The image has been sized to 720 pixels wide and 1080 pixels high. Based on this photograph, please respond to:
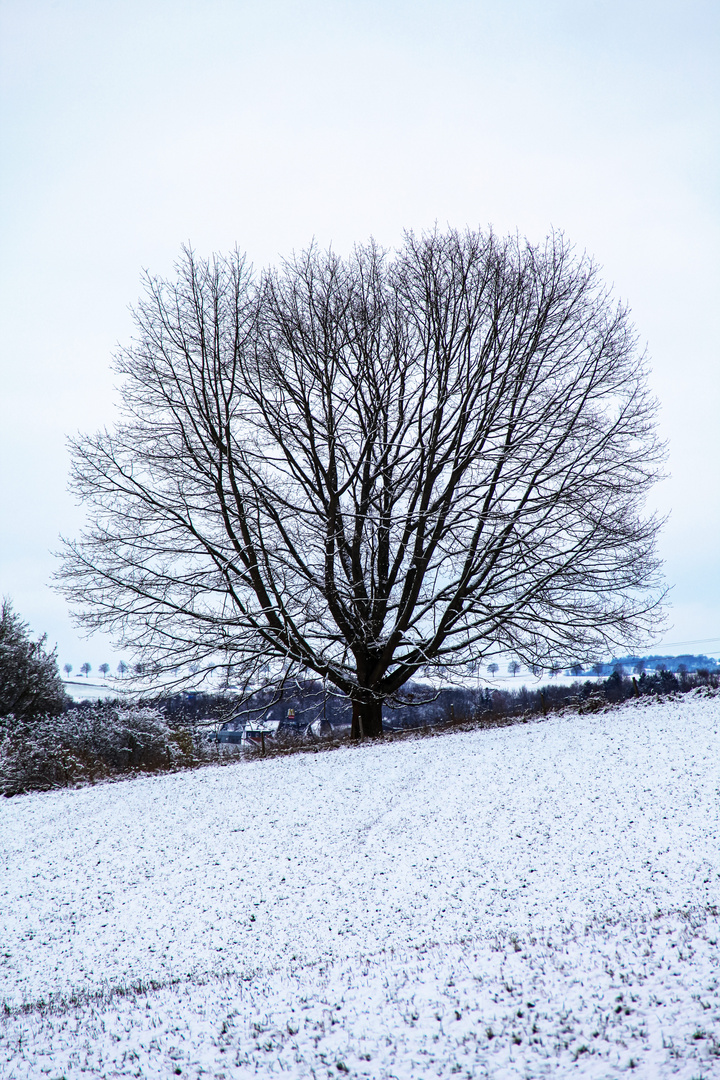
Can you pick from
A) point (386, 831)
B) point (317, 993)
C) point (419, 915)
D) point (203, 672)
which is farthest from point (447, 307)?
point (317, 993)

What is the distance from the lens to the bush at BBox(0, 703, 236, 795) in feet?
55.5

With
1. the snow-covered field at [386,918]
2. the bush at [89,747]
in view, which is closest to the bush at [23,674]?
the bush at [89,747]

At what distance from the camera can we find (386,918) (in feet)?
23.3

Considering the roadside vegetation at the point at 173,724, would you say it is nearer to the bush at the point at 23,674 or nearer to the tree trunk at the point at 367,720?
the tree trunk at the point at 367,720

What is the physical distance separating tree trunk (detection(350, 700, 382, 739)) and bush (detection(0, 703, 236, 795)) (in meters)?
4.36

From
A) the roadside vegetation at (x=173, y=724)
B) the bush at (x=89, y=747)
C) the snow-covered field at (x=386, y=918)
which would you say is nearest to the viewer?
the snow-covered field at (x=386, y=918)

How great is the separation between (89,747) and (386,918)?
17.7 m

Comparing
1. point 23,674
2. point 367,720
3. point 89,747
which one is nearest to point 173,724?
point 89,747

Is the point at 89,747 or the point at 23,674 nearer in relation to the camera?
the point at 89,747

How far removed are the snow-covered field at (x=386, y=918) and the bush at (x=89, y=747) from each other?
3.04m

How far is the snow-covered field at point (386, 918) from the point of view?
4.29 meters

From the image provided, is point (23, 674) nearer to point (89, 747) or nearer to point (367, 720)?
point (89, 747)

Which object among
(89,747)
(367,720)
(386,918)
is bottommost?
(386,918)

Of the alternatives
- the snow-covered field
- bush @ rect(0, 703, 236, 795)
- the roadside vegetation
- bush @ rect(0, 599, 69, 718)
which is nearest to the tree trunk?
the roadside vegetation
